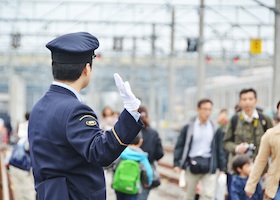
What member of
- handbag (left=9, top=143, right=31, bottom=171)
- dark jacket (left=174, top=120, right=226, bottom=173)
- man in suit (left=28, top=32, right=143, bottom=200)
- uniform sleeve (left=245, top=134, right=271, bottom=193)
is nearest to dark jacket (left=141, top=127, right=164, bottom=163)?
dark jacket (left=174, top=120, right=226, bottom=173)

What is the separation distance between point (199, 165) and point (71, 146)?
21.4ft

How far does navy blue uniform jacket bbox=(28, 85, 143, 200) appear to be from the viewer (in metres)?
3.84

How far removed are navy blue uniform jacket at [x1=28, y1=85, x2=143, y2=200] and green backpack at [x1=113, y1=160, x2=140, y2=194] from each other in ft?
14.6

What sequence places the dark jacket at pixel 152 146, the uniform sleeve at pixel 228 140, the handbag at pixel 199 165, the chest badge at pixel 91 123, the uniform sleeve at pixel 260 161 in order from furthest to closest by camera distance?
the handbag at pixel 199 165 < the dark jacket at pixel 152 146 < the uniform sleeve at pixel 228 140 < the uniform sleeve at pixel 260 161 < the chest badge at pixel 91 123

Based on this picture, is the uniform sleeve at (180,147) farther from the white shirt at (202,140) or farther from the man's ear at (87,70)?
the man's ear at (87,70)

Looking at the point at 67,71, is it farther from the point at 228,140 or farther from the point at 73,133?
the point at 228,140

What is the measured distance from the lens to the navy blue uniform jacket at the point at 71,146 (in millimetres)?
3842

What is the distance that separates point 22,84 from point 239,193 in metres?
62.5

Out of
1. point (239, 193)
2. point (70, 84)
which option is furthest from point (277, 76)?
point (70, 84)

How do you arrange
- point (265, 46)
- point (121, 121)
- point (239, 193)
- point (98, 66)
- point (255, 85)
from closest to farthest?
point (121, 121) → point (239, 193) → point (255, 85) → point (265, 46) → point (98, 66)

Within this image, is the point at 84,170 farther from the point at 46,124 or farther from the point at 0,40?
the point at 0,40

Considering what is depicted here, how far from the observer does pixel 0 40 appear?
48.8m

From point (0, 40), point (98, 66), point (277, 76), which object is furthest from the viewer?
point (98, 66)

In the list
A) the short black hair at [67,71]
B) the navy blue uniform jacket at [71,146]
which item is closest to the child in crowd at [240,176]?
the navy blue uniform jacket at [71,146]
